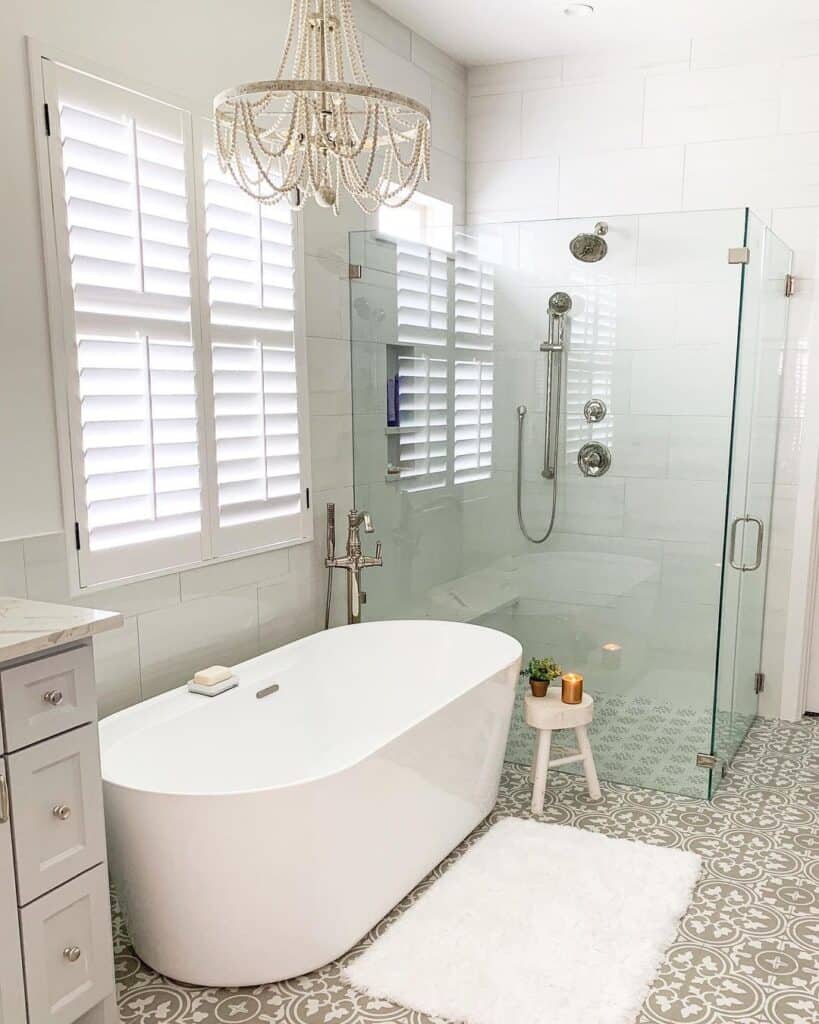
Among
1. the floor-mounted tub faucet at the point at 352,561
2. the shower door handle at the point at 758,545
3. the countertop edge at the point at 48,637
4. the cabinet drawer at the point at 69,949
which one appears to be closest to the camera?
the countertop edge at the point at 48,637

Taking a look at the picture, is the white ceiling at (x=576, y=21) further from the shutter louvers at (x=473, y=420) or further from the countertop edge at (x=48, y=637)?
the countertop edge at (x=48, y=637)

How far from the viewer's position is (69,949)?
1955 mm

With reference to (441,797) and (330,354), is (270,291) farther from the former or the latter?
(441,797)

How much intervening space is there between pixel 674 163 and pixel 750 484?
1.50 metres

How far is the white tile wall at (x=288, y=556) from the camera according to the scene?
8.27ft

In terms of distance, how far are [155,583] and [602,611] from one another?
168cm

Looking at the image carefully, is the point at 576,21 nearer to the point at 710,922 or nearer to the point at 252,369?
the point at 252,369

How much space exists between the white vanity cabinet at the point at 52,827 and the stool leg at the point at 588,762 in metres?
1.79

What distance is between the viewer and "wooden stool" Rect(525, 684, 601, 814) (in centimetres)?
322

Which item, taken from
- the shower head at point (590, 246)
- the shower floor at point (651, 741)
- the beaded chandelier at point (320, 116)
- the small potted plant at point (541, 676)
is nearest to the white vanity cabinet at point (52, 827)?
the beaded chandelier at point (320, 116)

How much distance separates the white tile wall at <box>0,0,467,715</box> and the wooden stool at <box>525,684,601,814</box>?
0.94 m

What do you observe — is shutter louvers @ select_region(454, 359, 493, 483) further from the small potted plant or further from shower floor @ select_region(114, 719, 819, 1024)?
shower floor @ select_region(114, 719, 819, 1024)

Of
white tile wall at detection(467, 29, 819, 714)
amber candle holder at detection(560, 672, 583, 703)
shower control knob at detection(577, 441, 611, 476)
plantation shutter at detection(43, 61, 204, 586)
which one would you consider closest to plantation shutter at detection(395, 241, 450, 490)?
shower control knob at detection(577, 441, 611, 476)

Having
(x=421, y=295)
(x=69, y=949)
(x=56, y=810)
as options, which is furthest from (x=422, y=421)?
(x=69, y=949)
